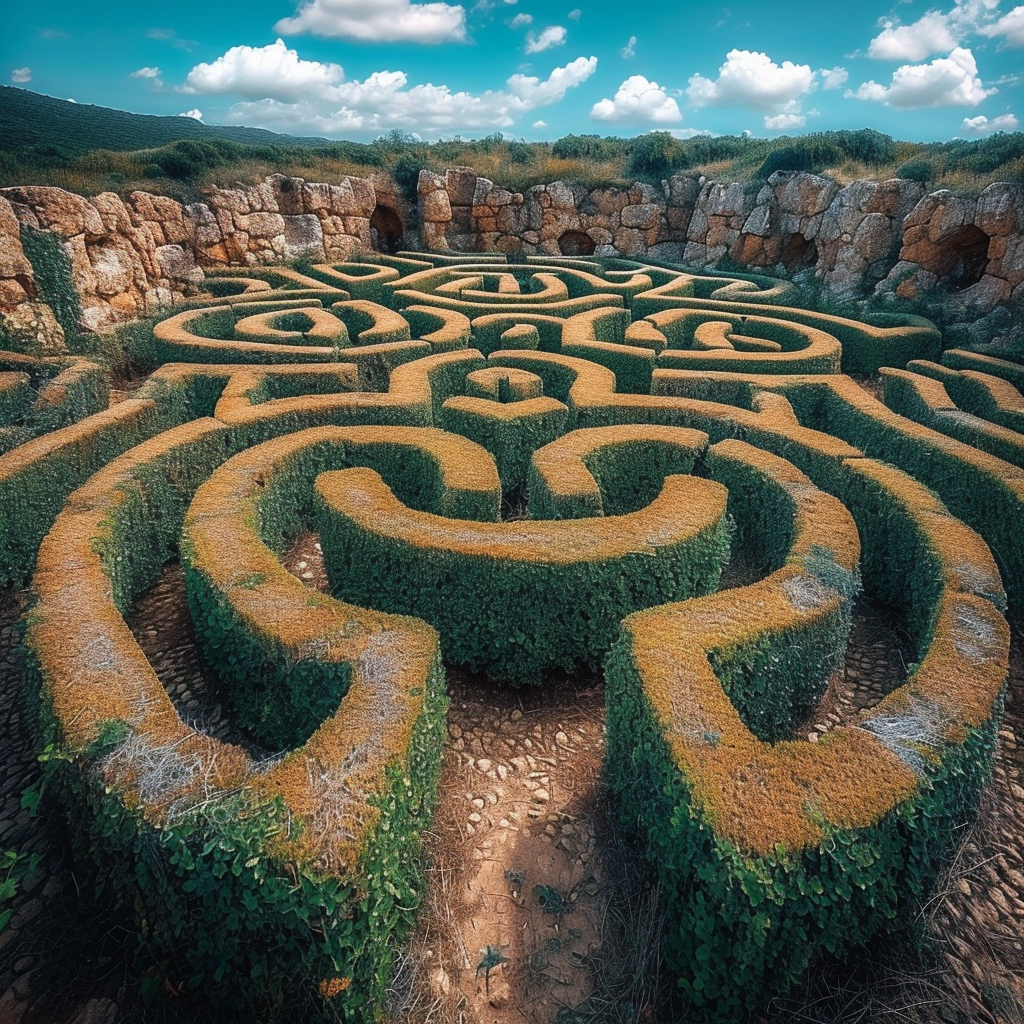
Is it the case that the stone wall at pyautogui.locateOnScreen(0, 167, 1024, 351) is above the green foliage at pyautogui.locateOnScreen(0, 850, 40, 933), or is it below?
above

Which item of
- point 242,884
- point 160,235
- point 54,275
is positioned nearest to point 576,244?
point 160,235

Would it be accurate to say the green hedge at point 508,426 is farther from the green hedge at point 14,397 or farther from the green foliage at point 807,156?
the green foliage at point 807,156

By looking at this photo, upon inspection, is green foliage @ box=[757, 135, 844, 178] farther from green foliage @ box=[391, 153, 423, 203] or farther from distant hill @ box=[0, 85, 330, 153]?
distant hill @ box=[0, 85, 330, 153]

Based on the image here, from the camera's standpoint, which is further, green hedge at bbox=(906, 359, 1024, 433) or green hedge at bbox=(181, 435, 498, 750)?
green hedge at bbox=(906, 359, 1024, 433)

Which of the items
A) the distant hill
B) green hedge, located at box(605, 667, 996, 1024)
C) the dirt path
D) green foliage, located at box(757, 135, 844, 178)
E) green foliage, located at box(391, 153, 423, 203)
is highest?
the distant hill

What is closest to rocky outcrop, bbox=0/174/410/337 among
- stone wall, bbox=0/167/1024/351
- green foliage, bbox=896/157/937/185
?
stone wall, bbox=0/167/1024/351

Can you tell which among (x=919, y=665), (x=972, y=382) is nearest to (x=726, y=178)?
(x=972, y=382)

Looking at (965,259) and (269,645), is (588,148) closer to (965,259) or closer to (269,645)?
(965,259)

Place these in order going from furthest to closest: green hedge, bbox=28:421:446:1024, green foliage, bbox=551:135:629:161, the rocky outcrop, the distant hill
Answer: green foliage, bbox=551:135:629:161, the distant hill, the rocky outcrop, green hedge, bbox=28:421:446:1024

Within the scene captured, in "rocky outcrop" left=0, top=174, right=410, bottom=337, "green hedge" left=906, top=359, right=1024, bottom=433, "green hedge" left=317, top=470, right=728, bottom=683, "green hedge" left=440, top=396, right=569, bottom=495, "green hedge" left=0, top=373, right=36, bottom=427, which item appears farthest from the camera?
"rocky outcrop" left=0, top=174, right=410, bottom=337
